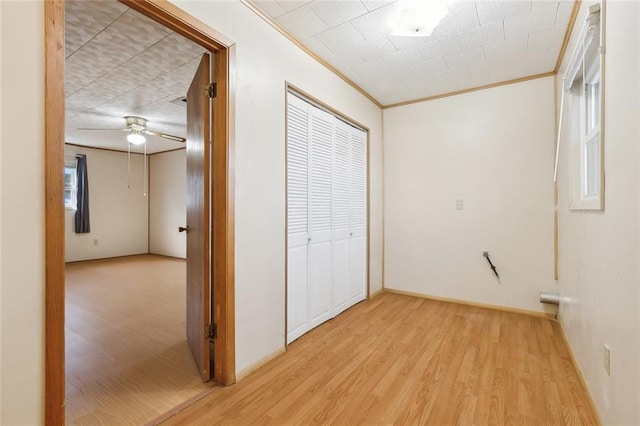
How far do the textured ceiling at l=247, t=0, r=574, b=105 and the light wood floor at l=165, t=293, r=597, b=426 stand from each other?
248 cm

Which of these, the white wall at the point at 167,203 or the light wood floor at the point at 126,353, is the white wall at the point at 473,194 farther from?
the white wall at the point at 167,203

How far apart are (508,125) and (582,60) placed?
1350 mm

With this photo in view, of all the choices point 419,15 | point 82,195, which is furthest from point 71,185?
point 419,15

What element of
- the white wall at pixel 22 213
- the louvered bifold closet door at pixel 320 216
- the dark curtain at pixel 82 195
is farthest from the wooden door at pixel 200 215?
the dark curtain at pixel 82 195

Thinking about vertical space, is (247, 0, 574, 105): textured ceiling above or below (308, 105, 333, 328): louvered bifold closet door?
above

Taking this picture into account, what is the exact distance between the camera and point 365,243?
3.65 m

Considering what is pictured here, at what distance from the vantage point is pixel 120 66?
8.97ft

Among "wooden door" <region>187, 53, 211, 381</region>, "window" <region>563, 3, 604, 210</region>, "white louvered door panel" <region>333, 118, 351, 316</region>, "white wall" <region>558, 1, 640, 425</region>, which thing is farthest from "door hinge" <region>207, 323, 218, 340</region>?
"window" <region>563, 3, 604, 210</region>

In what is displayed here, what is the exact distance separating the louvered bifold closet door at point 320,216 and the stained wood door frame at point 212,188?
38.1 inches

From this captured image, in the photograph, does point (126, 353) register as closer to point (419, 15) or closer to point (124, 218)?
point (419, 15)

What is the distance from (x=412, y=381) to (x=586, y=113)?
217 centimetres

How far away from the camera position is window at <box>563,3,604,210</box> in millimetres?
1697

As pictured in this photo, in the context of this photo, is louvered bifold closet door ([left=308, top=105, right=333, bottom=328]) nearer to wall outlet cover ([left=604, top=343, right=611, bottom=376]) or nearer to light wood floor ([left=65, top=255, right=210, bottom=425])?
light wood floor ([left=65, top=255, right=210, bottom=425])

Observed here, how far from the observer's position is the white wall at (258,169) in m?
1.94
